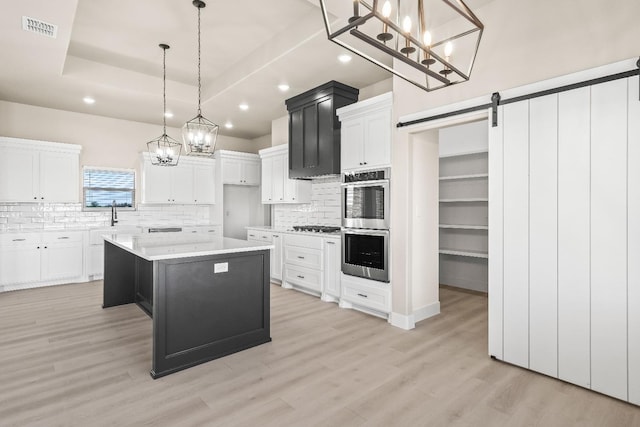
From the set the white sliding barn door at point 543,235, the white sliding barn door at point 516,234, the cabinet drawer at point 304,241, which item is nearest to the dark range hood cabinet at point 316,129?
the cabinet drawer at point 304,241

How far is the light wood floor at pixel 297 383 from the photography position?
6.99 feet

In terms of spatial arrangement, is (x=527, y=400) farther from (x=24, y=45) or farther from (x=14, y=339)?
(x=24, y=45)

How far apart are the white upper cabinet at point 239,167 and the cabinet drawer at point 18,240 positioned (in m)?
3.25

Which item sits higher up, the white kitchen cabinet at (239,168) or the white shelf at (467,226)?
the white kitchen cabinet at (239,168)

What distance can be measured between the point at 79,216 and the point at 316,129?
4.63 m

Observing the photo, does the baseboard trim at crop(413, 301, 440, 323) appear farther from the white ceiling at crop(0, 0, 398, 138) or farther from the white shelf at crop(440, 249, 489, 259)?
the white ceiling at crop(0, 0, 398, 138)

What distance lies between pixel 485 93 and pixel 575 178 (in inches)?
40.5

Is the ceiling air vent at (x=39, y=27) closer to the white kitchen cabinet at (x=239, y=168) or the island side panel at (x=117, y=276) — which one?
the island side panel at (x=117, y=276)

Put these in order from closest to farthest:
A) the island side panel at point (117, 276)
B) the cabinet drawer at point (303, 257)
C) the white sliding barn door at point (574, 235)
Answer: the white sliding barn door at point (574, 235), the island side panel at point (117, 276), the cabinet drawer at point (303, 257)

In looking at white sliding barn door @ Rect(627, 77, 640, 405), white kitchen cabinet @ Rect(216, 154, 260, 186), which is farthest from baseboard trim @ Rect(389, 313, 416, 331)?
white kitchen cabinet @ Rect(216, 154, 260, 186)

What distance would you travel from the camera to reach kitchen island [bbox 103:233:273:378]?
2.68 metres

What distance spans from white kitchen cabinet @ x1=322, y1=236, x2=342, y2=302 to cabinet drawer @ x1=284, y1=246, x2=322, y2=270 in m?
0.14

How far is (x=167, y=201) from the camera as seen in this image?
6.89 meters

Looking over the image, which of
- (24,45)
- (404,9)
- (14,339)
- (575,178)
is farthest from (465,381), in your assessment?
(24,45)
